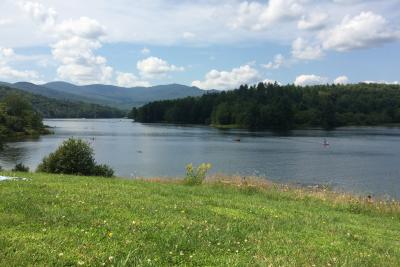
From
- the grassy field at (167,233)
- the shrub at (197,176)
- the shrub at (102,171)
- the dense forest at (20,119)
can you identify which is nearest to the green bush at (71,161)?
the shrub at (102,171)

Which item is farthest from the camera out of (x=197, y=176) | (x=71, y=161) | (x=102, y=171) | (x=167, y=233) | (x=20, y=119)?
(x=20, y=119)

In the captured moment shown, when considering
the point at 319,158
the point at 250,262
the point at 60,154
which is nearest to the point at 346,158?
the point at 319,158

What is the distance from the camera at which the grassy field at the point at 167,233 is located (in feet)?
25.2

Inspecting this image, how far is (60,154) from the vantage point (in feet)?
92.0

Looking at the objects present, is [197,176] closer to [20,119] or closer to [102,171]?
[102,171]

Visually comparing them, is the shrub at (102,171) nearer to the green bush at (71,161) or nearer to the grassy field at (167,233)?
the green bush at (71,161)

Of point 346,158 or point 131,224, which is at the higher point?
point 131,224

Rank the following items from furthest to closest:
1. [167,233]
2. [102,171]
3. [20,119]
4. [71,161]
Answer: [20,119] → [102,171] → [71,161] → [167,233]

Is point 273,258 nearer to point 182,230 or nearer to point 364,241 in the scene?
point 182,230

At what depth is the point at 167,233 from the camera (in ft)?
30.4

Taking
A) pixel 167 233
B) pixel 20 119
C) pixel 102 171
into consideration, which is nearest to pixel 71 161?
pixel 102 171

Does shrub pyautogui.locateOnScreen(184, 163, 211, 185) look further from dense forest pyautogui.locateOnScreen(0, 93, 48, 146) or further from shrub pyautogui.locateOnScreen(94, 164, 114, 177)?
dense forest pyautogui.locateOnScreen(0, 93, 48, 146)

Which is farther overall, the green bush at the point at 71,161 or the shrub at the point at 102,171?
the shrub at the point at 102,171

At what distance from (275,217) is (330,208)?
608 centimetres
